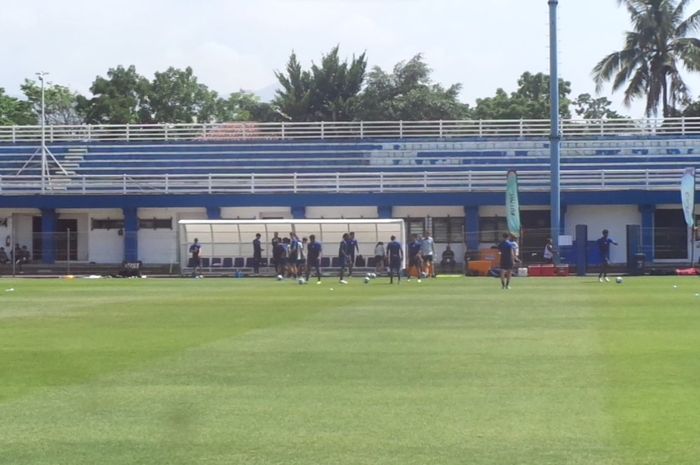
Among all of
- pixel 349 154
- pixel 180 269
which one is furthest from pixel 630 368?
pixel 349 154

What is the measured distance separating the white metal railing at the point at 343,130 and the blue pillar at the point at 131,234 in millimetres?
8350

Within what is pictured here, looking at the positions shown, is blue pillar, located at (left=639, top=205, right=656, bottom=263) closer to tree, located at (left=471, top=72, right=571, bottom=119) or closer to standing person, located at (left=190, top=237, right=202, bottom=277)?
standing person, located at (left=190, top=237, right=202, bottom=277)

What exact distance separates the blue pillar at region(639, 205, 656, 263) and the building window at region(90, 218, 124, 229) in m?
25.7

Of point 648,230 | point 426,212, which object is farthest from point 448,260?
point 648,230

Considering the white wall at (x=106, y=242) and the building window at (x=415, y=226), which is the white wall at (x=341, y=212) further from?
the white wall at (x=106, y=242)

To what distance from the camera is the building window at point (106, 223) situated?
55.4 metres

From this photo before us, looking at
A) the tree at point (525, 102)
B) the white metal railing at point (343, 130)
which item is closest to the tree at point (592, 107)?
the tree at point (525, 102)

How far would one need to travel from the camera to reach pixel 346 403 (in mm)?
11180

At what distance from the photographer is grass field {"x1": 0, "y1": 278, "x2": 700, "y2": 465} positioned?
902 cm

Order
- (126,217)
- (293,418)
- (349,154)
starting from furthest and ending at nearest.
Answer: (349,154)
(126,217)
(293,418)

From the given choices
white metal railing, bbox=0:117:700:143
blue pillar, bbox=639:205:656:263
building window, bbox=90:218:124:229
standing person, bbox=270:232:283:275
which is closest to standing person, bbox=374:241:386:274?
standing person, bbox=270:232:283:275

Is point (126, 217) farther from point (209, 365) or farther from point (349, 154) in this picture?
point (209, 365)

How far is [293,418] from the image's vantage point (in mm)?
10344

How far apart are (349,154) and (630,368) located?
152 feet
